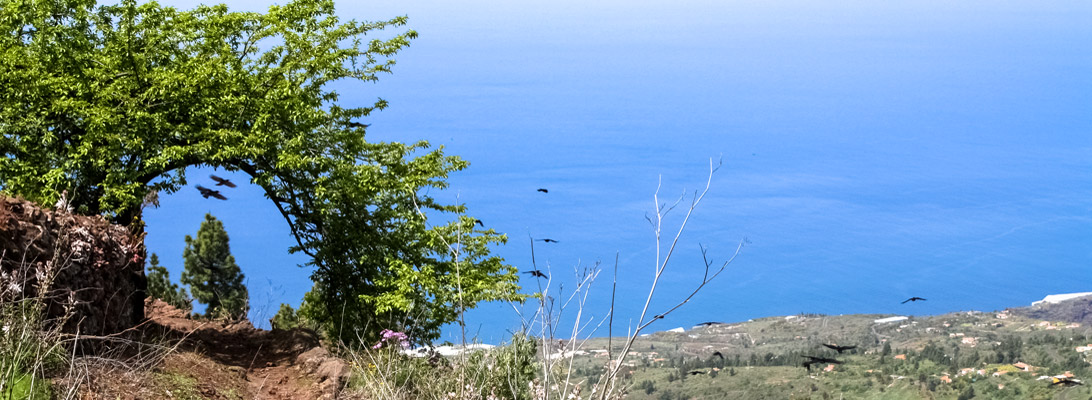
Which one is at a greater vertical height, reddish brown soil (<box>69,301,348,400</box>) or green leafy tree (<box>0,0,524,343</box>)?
green leafy tree (<box>0,0,524,343</box>)

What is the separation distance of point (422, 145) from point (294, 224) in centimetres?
334

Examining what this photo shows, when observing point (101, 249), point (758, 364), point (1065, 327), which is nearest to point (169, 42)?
point (101, 249)

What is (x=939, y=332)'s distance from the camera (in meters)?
82.6

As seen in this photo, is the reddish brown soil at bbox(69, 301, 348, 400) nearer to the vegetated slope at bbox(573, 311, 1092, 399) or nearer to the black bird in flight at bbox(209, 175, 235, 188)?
the black bird in flight at bbox(209, 175, 235, 188)

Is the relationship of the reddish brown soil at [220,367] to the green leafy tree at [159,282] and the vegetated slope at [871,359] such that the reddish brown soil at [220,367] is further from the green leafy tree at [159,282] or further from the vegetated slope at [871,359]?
the vegetated slope at [871,359]

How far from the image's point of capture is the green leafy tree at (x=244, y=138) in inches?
572

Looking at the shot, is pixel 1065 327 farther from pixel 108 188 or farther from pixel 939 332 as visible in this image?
pixel 108 188

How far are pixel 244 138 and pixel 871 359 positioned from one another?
189 ft

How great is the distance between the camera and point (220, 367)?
12438 millimetres

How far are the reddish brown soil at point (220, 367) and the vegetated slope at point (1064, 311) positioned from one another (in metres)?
88.5

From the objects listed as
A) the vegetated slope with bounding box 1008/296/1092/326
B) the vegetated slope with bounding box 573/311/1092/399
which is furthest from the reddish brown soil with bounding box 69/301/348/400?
the vegetated slope with bounding box 1008/296/1092/326

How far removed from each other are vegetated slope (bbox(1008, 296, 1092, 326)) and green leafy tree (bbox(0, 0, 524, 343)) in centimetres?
8614

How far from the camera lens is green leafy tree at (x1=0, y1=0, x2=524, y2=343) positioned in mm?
14531

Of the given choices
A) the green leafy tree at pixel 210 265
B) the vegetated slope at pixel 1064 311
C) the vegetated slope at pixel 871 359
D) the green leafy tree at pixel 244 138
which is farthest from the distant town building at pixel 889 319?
the green leafy tree at pixel 244 138
